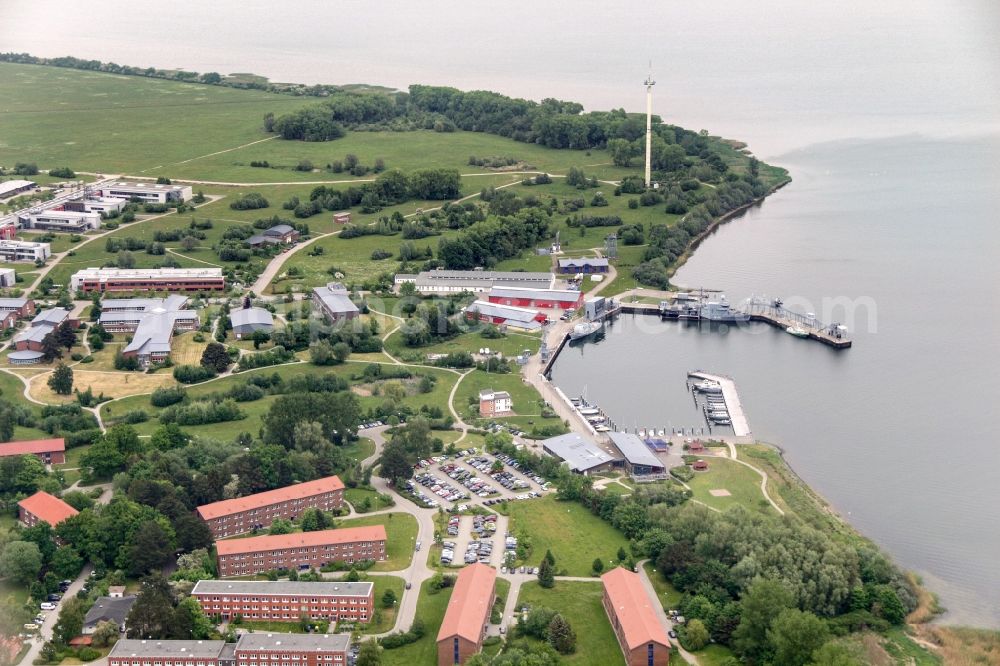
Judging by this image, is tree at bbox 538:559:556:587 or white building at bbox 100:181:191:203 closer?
tree at bbox 538:559:556:587

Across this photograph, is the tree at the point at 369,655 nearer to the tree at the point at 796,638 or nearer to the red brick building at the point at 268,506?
the red brick building at the point at 268,506

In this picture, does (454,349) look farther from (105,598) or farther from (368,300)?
(105,598)

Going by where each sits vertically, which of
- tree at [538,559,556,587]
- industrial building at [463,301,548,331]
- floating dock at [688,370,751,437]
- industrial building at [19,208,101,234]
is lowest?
tree at [538,559,556,587]

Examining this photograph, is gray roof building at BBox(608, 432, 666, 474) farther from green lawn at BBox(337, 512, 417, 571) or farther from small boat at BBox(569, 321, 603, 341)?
small boat at BBox(569, 321, 603, 341)

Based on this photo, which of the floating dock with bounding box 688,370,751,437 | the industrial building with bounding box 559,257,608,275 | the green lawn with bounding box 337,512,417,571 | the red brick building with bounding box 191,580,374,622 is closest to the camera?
the red brick building with bounding box 191,580,374,622

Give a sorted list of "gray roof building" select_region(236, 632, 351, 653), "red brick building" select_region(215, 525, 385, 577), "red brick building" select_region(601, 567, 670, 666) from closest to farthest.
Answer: "gray roof building" select_region(236, 632, 351, 653) → "red brick building" select_region(601, 567, 670, 666) → "red brick building" select_region(215, 525, 385, 577)

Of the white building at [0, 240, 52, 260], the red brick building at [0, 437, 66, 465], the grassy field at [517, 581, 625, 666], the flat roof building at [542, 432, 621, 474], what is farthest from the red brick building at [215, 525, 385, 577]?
the white building at [0, 240, 52, 260]

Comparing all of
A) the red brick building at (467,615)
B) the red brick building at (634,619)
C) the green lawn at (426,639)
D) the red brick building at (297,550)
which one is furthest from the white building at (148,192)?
the red brick building at (634,619)

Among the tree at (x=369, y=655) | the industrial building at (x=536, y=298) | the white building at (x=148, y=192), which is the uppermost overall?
the white building at (x=148, y=192)
